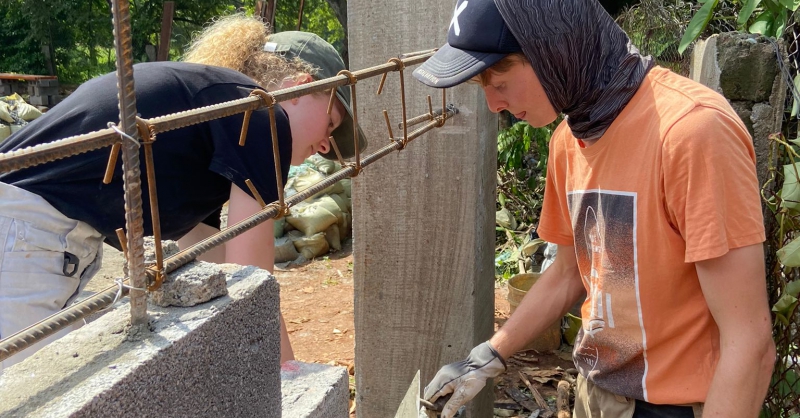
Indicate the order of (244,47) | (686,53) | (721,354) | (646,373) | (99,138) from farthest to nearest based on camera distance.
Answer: (686,53) → (244,47) → (646,373) → (721,354) → (99,138)

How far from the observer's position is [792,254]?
5.77ft

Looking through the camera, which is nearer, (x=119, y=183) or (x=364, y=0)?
(x=119, y=183)

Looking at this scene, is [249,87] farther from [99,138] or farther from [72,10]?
[72,10]

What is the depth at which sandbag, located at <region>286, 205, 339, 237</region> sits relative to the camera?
7215 millimetres

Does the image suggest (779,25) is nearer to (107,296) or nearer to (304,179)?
(107,296)

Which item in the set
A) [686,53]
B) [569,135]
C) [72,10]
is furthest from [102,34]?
[569,135]

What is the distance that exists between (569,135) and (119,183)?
117 centimetres

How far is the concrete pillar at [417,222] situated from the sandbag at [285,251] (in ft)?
14.9

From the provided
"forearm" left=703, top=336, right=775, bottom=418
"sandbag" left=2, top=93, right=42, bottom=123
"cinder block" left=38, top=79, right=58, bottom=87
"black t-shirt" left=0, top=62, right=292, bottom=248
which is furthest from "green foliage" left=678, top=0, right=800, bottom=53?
"cinder block" left=38, top=79, right=58, bottom=87

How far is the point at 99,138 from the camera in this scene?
3.22 feet

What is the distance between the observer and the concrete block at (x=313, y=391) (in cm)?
173

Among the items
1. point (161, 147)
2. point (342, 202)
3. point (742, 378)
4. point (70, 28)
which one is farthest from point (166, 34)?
point (70, 28)

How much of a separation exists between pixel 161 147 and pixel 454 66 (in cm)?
80

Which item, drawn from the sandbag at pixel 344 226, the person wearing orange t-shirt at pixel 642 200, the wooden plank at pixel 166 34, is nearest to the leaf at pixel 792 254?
the person wearing orange t-shirt at pixel 642 200
